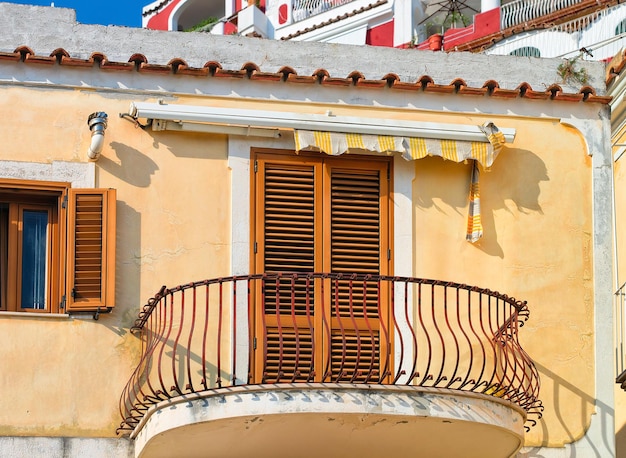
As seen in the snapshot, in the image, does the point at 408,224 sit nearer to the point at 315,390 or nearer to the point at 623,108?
the point at 315,390

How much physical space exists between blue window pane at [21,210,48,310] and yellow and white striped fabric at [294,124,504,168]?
248 cm

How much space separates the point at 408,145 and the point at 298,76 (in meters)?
1.26

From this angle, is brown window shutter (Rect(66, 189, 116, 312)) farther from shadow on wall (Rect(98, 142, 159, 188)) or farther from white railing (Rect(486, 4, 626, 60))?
white railing (Rect(486, 4, 626, 60))

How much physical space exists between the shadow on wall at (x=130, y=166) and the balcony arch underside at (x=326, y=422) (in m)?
2.39

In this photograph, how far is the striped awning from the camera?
15.3 meters

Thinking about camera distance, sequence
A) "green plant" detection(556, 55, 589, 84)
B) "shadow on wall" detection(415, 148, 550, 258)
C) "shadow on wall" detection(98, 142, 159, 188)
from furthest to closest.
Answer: "green plant" detection(556, 55, 589, 84) < "shadow on wall" detection(415, 148, 550, 258) < "shadow on wall" detection(98, 142, 159, 188)

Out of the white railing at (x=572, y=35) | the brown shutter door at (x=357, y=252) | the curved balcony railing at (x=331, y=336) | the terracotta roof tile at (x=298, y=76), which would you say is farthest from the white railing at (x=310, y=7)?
the curved balcony railing at (x=331, y=336)

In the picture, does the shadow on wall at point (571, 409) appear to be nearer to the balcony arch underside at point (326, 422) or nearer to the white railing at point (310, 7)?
the balcony arch underside at point (326, 422)

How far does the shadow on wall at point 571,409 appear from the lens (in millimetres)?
15164

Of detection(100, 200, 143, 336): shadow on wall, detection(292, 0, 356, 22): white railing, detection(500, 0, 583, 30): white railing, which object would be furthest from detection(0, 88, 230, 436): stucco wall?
detection(292, 0, 356, 22): white railing

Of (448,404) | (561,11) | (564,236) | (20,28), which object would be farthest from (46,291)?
(561,11)

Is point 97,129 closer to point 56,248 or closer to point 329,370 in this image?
point 56,248

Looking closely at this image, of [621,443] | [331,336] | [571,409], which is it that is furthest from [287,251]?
[621,443]

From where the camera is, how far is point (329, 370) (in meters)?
13.9
